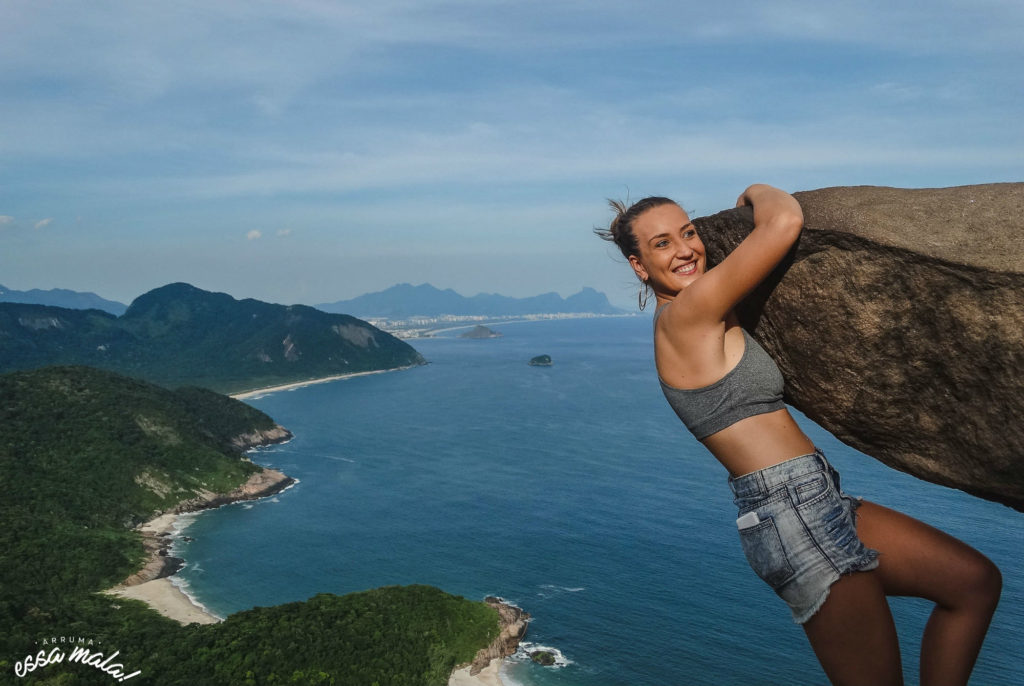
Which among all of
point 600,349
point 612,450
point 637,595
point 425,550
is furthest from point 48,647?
point 600,349

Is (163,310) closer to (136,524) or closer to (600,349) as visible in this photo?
(600,349)

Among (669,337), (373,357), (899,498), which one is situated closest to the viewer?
(669,337)

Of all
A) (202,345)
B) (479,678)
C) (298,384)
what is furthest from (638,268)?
(202,345)

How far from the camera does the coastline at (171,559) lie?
142ft

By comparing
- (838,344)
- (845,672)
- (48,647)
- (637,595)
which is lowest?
(637,595)

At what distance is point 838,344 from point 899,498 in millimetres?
59705

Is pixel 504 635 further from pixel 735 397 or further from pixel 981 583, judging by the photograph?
pixel 735 397

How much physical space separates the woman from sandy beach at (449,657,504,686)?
34461mm

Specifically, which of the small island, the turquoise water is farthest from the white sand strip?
the small island

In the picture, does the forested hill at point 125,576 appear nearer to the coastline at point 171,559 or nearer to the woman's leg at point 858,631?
the coastline at point 171,559

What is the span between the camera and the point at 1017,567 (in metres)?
44.1

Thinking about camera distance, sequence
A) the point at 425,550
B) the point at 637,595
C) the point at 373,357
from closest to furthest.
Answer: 1. the point at 637,595
2. the point at 425,550
3. the point at 373,357

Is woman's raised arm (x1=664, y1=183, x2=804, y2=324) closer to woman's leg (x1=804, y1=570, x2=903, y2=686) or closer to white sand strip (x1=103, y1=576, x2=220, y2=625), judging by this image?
woman's leg (x1=804, y1=570, x2=903, y2=686)

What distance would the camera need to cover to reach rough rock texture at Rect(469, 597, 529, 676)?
36.6 m
